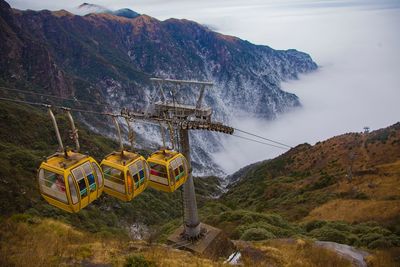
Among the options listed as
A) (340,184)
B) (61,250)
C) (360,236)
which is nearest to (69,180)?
(61,250)

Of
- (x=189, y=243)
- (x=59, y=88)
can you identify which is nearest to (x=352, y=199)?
(x=189, y=243)

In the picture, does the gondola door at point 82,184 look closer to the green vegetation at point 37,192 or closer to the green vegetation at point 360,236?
the green vegetation at point 360,236

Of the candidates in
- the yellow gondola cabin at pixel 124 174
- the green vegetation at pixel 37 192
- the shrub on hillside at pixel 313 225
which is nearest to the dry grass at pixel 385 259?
the shrub on hillside at pixel 313 225

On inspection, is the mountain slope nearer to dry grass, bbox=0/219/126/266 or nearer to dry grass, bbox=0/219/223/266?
dry grass, bbox=0/219/223/266

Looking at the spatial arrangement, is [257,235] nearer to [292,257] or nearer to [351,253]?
[351,253]

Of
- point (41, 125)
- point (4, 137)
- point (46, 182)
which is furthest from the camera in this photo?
point (41, 125)

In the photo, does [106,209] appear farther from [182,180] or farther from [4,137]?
[182,180]
